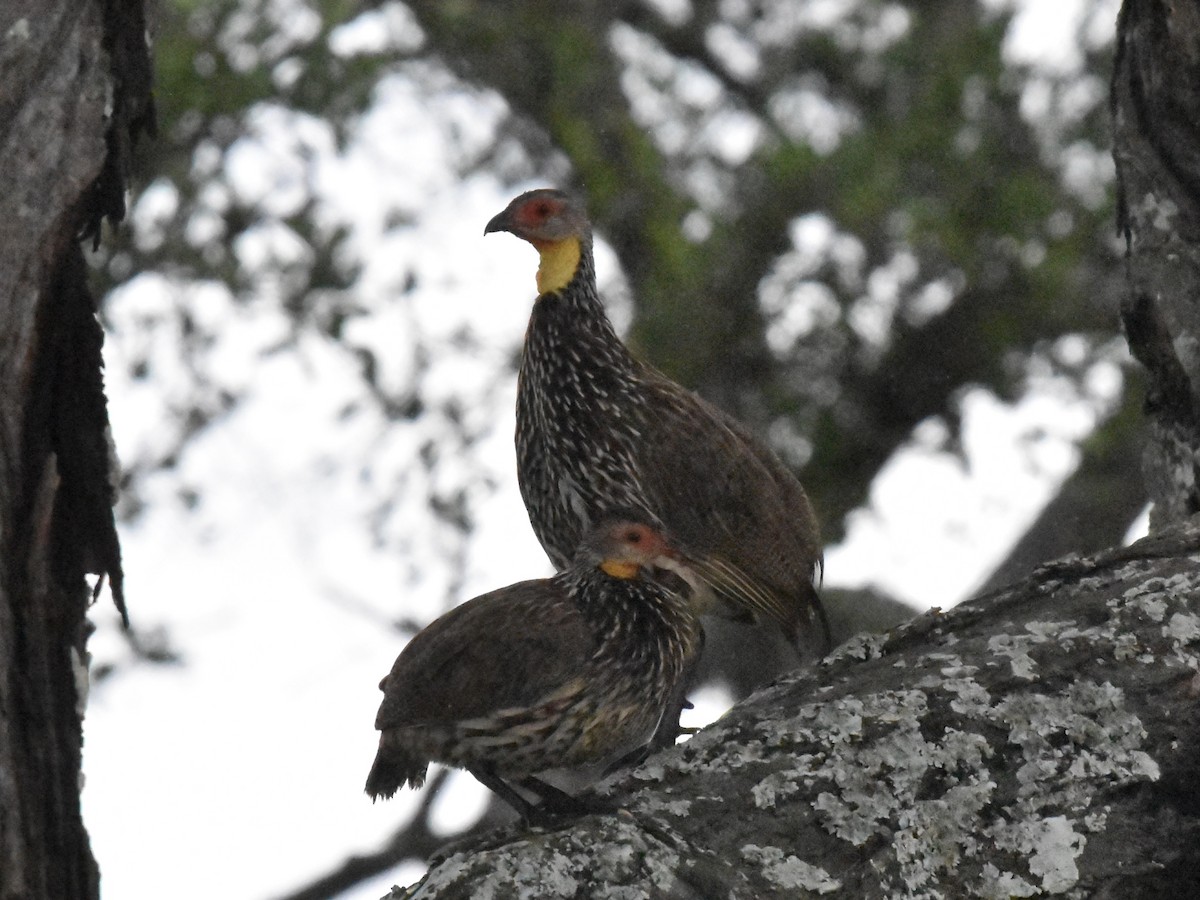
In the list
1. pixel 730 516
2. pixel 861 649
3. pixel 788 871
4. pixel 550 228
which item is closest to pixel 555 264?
pixel 550 228

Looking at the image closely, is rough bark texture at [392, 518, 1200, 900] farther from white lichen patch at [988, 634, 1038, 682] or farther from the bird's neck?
the bird's neck

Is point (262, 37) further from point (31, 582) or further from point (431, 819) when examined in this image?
point (31, 582)

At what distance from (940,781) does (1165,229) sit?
1.66 metres

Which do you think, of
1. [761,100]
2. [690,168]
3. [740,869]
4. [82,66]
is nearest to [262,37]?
[690,168]

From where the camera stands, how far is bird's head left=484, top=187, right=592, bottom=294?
18.2 ft

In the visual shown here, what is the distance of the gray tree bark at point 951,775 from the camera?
2303 millimetres

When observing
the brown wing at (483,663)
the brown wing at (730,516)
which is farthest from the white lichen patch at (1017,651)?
the brown wing at (730,516)

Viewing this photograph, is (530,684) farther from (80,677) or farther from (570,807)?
(570,807)

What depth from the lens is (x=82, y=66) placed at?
2.97m

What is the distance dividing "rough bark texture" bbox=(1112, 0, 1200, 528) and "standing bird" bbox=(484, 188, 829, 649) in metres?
1.43

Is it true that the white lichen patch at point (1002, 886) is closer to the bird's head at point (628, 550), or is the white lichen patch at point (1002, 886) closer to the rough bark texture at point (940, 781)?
the rough bark texture at point (940, 781)

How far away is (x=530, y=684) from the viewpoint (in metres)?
3.61

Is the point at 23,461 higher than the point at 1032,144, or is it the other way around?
the point at 1032,144

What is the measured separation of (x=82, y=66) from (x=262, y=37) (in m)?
4.77
